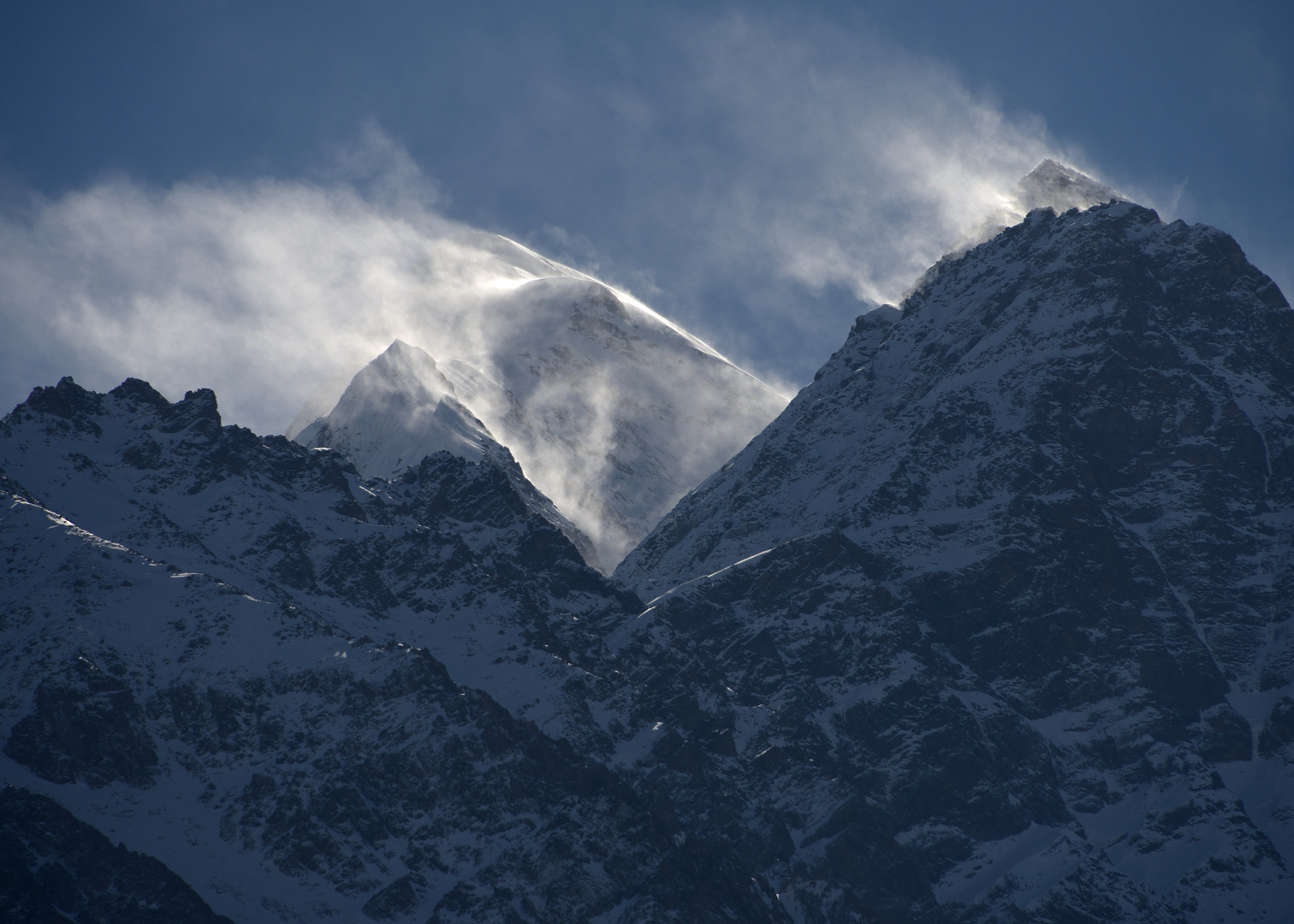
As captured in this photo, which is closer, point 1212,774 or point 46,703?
point 46,703

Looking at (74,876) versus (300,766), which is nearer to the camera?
(74,876)

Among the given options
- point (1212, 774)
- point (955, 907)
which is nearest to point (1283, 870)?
point (1212, 774)

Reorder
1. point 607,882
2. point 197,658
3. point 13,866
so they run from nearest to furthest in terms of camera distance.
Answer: point 13,866, point 607,882, point 197,658

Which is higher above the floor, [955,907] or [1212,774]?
[1212,774]

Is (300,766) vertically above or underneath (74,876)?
above

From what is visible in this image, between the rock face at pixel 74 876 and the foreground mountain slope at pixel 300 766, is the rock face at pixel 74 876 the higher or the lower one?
the lower one

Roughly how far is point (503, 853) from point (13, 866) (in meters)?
42.1

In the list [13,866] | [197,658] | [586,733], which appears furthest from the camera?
[586,733]

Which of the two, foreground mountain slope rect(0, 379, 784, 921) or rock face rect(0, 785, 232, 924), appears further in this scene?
foreground mountain slope rect(0, 379, 784, 921)

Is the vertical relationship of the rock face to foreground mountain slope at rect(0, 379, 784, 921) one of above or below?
below

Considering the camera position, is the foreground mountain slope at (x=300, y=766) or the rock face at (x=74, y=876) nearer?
the rock face at (x=74, y=876)

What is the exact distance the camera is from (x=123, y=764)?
542ft

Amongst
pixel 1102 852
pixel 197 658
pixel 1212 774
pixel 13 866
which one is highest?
pixel 1212 774

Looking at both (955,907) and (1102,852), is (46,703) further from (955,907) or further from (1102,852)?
(1102,852)
